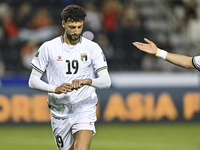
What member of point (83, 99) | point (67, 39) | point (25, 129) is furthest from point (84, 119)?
point (25, 129)

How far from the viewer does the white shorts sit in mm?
6492

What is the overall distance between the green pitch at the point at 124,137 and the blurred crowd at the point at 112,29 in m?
1.85

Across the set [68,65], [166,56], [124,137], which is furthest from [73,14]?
[124,137]

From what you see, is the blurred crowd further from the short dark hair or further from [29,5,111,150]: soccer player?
the short dark hair

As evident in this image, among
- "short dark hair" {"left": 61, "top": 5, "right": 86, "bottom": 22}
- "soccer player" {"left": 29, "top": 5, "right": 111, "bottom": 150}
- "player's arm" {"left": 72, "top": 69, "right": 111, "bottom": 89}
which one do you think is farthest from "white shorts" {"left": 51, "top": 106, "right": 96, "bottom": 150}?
"short dark hair" {"left": 61, "top": 5, "right": 86, "bottom": 22}

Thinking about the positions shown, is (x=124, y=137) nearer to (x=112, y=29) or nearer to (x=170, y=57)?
(x=112, y=29)

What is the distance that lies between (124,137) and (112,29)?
15.7 feet

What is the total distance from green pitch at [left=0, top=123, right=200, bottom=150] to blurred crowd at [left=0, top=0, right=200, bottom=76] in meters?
1.85

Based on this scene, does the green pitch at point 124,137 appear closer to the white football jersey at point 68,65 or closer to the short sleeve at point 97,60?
the white football jersey at point 68,65

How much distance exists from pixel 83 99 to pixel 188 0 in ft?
36.2

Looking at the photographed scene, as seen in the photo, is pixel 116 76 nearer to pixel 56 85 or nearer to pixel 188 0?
pixel 188 0

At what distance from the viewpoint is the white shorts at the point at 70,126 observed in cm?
649

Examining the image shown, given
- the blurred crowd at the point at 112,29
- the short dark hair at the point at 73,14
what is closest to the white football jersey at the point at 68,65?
the short dark hair at the point at 73,14

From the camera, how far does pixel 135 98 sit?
13.7 metres
